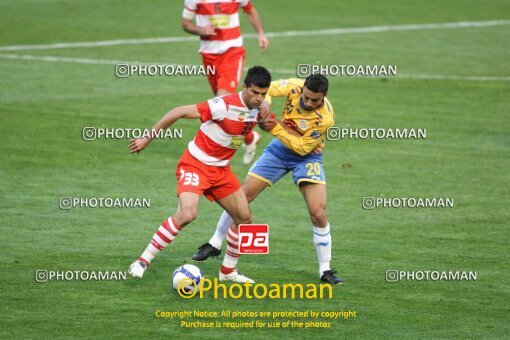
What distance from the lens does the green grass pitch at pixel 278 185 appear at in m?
11.1

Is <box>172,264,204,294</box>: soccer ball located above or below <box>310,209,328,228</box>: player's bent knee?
below

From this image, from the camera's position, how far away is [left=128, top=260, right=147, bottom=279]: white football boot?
37.8ft

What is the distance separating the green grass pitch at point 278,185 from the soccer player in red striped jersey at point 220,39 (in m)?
1.46

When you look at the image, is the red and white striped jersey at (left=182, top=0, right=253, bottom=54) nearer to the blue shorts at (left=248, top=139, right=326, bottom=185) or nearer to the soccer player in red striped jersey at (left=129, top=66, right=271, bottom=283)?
the blue shorts at (left=248, top=139, right=326, bottom=185)

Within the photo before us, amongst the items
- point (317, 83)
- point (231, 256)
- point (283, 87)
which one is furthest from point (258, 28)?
point (231, 256)

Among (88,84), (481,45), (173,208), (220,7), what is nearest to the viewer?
(173,208)

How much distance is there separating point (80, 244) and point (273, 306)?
323 centimetres

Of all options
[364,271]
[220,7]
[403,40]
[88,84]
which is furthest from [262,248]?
[403,40]

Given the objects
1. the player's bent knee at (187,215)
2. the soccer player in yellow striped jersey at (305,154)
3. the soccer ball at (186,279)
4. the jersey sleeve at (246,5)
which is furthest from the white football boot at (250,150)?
the soccer ball at (186,279)

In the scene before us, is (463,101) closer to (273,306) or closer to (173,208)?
(173,208)

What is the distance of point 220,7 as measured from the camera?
17672 millimetres

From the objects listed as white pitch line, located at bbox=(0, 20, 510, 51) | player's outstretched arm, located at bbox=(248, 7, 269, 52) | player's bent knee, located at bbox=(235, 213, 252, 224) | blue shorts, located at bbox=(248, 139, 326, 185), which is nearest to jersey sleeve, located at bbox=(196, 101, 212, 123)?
player's bent knee, located at bbox=(235, 213, 252, 224)

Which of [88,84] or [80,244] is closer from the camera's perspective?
[80,244]

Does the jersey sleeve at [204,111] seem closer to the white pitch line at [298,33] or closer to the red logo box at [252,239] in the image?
the red logo box at [252,239]
